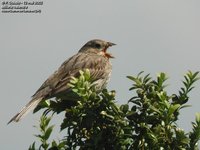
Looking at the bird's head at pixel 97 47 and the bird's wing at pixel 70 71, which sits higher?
the bird's head at pixel 97 47

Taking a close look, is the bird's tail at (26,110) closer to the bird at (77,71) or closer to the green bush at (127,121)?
the bird at (77,71)

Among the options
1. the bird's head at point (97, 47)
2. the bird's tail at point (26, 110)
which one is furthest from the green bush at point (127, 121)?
the bird's head at point (97, 47)

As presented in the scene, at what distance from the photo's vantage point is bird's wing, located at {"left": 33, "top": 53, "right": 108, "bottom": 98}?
35.1 feet

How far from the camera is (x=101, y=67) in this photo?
12086 millimetres

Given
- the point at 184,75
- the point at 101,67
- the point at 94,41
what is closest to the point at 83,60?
the point at 101,67

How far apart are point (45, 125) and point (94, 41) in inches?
334

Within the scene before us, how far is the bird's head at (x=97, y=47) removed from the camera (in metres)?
13.4

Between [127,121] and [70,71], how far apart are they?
6.25 m

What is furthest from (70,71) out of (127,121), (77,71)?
(127,121)

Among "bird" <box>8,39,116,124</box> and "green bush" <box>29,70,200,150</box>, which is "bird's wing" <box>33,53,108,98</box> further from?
"green bush" <box>29,70,200,150</box>

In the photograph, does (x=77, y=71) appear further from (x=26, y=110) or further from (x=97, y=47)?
(x=97, y=47)

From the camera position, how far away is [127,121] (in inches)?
208

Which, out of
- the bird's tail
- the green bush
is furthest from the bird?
the green bush

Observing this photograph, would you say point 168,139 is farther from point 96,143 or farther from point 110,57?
point 110,57
